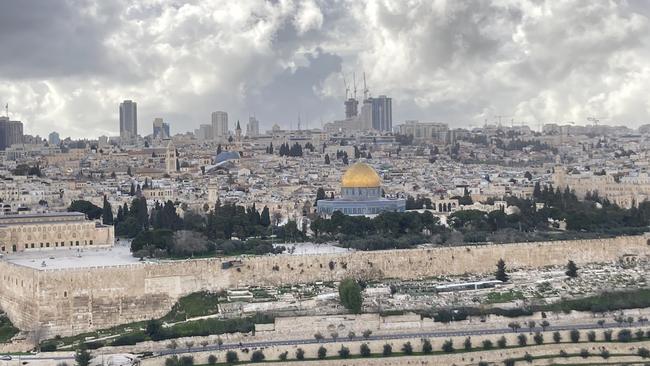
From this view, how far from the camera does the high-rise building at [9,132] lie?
116 meters

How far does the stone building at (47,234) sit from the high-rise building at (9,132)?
77.8 meters

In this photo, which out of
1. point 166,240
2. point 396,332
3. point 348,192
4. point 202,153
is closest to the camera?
point 396,332

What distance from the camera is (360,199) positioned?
160ft

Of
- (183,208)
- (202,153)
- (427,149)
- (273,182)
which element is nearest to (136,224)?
(183,208)

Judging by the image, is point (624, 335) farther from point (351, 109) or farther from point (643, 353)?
point (351, 109)

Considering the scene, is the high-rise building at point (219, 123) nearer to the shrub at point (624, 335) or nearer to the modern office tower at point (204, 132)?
the modern office tower at point (204, 132)

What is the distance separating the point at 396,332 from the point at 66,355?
8283 millimetres

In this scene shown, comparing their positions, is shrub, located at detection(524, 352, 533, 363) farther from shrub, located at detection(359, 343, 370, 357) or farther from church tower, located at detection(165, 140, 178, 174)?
church tower, located at detection(165, 140, 178, 174)

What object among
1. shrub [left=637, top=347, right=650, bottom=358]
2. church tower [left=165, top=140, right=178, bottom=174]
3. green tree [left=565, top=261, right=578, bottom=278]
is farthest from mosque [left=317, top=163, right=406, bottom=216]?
church tower [left=165, top=140, right=178, bottom=174]

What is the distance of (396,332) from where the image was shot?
30062 millimetres

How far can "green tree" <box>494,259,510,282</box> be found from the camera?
35062 millimetres

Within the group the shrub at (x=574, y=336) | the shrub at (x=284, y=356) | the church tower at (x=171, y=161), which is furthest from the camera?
the church tower at (x=171, y=161)

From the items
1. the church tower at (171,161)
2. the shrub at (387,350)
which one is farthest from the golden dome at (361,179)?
the church tower at (171,161)

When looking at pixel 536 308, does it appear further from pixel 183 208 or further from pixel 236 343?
pixel 183 208
